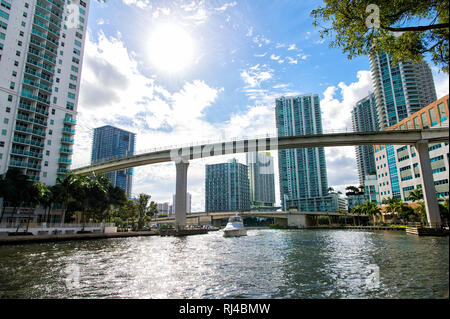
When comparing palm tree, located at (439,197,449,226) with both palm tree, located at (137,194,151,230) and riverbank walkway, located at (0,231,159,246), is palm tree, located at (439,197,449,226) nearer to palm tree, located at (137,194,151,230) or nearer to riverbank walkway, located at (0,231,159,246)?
riverbank walkway, located at (0,231,159,246)

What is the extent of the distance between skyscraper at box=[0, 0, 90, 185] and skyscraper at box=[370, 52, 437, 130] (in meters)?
150

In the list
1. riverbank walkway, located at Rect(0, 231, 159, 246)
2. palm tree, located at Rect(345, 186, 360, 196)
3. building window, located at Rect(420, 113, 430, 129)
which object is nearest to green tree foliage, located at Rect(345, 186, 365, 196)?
palm tree, located at Rect(345, 186, 360, 196)

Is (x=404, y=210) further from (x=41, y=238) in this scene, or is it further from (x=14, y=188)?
(x=14, y=188)

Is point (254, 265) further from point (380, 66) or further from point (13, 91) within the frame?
point (380, 66)

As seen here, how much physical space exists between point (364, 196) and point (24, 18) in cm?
18901

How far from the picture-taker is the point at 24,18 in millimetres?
66438

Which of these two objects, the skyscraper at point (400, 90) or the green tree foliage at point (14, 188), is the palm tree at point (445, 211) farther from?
the skyscraper at point (400, 90)

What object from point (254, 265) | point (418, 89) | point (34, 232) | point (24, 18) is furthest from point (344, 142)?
point (418, 89)

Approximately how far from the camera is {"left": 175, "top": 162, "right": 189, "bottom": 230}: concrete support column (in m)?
62.4

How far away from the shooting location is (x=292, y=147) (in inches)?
2286

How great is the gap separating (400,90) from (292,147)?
12512 centimetres

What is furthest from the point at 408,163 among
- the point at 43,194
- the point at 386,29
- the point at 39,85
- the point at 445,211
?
the point at 39,85

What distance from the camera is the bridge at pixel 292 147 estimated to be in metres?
47.7

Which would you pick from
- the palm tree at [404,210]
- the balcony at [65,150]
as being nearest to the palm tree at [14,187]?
the balcony at [65,150]
